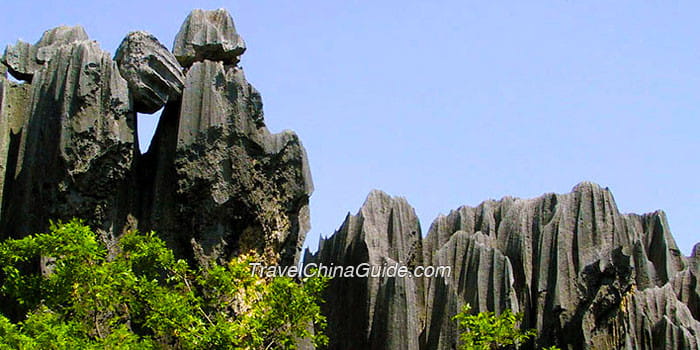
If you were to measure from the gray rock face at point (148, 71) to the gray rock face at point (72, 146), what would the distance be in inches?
16.3

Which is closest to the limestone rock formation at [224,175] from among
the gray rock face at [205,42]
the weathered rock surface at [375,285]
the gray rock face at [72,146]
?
the gray rock face at [205,42]

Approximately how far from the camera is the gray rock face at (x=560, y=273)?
27266 mm

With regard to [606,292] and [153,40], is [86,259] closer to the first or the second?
[153,40]

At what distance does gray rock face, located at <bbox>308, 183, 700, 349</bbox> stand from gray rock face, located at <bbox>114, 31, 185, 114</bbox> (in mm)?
7871

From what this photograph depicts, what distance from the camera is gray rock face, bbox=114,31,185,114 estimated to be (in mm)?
18625

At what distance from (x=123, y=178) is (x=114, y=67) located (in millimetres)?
1694

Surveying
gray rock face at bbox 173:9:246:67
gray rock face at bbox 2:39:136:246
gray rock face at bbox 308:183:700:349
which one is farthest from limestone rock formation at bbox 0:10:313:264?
gray rock face at bbox 308:183:700:349

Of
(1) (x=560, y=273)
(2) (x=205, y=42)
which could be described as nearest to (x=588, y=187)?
(1) (x=560, y=273)

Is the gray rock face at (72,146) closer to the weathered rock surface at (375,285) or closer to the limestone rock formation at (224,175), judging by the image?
the limestone rock formation at (224,175)

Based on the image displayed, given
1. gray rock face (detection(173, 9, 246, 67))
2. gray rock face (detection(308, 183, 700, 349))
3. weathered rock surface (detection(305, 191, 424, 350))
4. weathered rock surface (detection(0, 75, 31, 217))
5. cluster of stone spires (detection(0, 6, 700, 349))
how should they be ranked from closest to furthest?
cluster of stone spires (detection(0, 6, 700, 349)), weathered rock surface (detection(0, 75, 31, 217)), gray rock face (detection(173, 9, 246, 67)), weathered rock surface (detection(305, 191, 424, 350)), gray rock face (detection(308, 183, 700, 349))

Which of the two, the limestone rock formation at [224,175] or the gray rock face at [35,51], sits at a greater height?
the gray rock face at [35,51]

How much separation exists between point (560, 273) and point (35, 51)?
15.7m

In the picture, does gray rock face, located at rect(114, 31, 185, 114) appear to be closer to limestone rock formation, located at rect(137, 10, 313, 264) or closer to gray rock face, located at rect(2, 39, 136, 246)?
limestone rock formation, located at rect(137, 10, 313, 264)

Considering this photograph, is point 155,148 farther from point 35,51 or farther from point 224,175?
point 35,51
